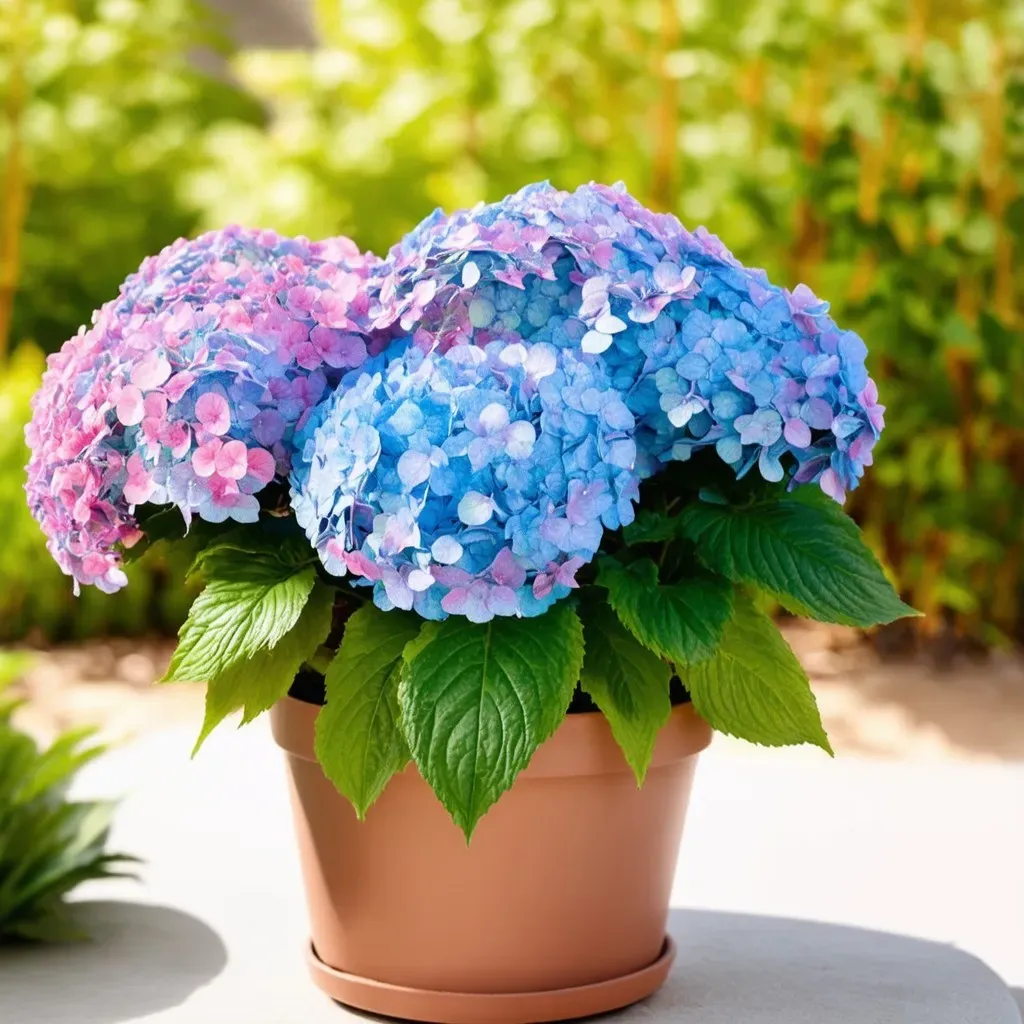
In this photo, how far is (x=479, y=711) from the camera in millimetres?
1147

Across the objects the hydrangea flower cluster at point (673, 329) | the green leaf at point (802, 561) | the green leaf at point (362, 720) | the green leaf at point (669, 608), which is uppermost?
the hydrangea flower cluster at point (673, 329)

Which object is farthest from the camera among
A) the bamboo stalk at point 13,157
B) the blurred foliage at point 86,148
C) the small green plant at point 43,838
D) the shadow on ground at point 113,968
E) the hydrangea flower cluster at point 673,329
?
the blurred foliage at point 86,148

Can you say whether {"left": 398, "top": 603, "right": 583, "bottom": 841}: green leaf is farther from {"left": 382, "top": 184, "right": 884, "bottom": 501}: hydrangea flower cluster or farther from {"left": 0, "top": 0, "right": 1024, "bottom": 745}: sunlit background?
{"left": 0, "top": 0, "right": 1024, "bottom": 745}: sunlit background

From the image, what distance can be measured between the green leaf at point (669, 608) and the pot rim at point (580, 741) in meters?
0.09

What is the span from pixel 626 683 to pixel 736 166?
2688 mm

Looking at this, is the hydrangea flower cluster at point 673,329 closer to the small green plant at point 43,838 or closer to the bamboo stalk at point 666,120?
the small green plant at point 43,838

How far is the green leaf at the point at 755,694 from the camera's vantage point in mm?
1272

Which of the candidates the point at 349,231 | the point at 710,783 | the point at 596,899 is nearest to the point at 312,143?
the point at 349,231

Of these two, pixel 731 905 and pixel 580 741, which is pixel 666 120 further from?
pixel 580 741

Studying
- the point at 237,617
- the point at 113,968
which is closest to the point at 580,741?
the point at 237,617

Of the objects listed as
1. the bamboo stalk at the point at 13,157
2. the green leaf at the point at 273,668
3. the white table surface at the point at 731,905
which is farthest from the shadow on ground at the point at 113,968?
the bamboo stalk at the point at 13,157

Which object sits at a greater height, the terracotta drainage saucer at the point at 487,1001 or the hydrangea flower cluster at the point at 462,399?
the hydrangea flower cluster at the point at 462,399

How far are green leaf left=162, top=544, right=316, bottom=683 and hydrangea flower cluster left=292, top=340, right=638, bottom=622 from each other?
7 cm

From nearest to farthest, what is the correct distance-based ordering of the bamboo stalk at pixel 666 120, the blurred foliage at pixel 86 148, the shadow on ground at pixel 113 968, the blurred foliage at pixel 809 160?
the shadow on ground at pixel 113 968, the blurred foliage at pixel 809 160, the bamboo stalk at pixel 666 120, the blurred foliage at pixel 86 148
